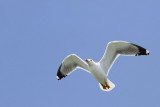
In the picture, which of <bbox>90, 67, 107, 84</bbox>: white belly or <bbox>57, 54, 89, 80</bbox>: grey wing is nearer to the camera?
<bbox>90, 67, 107, 84</bbox>: white belly

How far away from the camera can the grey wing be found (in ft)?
56.5

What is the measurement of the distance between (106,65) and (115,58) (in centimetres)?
36

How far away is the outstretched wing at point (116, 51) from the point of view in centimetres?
1669

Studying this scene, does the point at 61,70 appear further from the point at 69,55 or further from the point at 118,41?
the point at 118,41

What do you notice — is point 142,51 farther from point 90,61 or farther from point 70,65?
point 70,65

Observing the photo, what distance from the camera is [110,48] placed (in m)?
16.8

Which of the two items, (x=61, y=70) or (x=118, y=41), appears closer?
(x=118, y=41)

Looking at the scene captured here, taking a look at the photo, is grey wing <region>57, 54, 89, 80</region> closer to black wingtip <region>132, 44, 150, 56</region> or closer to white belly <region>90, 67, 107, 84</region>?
white belly <region>90, 67, 107, 84</region>

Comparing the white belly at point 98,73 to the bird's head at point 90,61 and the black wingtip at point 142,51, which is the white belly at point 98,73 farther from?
the black wingtip at point 142,51

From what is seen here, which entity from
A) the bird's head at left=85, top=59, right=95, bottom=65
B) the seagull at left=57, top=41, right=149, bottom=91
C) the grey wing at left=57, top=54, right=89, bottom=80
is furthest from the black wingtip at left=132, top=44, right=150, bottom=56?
the grey wing at left=57, top=54, right=89, bottom=80

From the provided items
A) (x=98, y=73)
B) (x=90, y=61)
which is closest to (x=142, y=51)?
(x=98, y=73)

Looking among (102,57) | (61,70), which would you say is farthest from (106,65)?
(61,70)

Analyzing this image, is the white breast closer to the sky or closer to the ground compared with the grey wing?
closer to the ground

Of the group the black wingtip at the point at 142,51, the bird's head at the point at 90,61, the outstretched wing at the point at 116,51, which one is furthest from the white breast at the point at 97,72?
the black wingtip at the point at 142,51
